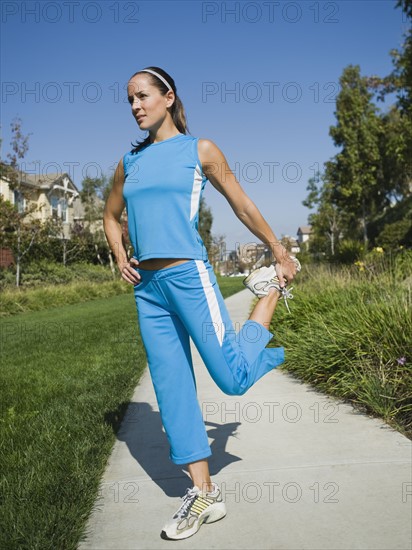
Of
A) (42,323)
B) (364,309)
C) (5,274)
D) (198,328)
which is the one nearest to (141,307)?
(198,328)

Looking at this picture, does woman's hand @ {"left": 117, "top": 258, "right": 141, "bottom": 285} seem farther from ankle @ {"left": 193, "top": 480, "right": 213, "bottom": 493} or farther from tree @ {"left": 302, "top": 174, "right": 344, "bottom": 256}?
tree @ {"left": 302, "top": 174, "right": 344, "bottom": 256}

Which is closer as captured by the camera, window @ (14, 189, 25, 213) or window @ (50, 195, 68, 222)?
window @ (14, 189, 25, 213)

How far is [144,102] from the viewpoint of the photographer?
2.94m

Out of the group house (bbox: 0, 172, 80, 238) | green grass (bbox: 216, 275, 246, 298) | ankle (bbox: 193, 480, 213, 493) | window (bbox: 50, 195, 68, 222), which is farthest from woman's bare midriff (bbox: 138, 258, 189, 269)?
window (bbox: 50, 195, 68, 222)

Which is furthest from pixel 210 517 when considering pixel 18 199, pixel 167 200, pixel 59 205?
pixel 59 205

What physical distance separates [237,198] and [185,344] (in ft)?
2.54

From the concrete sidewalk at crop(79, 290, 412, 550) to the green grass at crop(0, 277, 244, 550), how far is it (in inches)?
4.8

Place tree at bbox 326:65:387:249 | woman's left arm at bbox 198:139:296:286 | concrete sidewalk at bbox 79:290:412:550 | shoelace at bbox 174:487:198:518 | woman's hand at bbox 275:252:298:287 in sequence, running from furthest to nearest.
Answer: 1. tree at bbox 326:65:387:249
2. woman's hand at bbox 275:252:298:287
3. woman's left arm at bbox 198:139:296:286
4. shoelace at bbox 174:487:198:518
5. concrete sidewalk at bbox 79:290:412:550

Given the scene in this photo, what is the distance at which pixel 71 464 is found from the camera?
3.49m

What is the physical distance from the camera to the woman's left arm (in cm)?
289

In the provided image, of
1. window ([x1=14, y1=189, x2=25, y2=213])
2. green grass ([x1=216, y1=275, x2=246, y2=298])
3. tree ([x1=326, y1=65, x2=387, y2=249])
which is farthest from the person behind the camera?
tree ([x1=326, y1=65, x2=387, y2=249])

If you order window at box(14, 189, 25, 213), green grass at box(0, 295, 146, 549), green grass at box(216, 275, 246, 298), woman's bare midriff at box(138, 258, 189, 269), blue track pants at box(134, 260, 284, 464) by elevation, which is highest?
window at box(14, 189, 25, 213)

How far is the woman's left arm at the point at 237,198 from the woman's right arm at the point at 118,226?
53 centimetres

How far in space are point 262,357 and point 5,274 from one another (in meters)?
21.9
